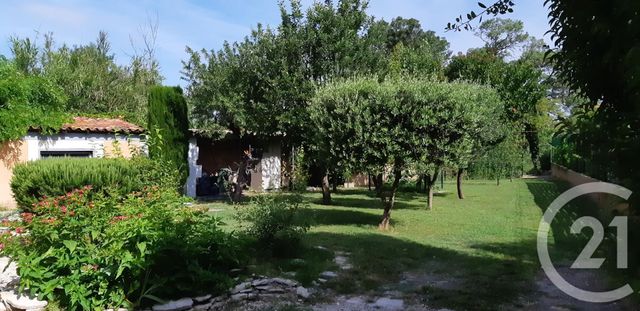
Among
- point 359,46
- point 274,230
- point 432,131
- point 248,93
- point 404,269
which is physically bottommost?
point 404,269

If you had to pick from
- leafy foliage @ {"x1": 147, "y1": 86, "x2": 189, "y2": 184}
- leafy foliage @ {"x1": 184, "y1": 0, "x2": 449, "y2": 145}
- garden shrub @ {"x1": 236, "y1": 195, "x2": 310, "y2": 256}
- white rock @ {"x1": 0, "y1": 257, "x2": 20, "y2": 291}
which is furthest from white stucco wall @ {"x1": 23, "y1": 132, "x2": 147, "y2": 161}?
white rock @ {"x1": 0, "y1": 257, "x2": 20, "y2": 291}

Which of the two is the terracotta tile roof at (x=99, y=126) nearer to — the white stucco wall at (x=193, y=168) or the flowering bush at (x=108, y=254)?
the white stucco wall at (x=193, y=168)

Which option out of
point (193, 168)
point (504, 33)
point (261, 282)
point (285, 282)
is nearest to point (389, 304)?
point (285, 282)

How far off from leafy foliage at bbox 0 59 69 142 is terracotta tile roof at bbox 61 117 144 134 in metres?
0.35

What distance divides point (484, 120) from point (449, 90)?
46.2 inches

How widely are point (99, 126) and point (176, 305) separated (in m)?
11.9

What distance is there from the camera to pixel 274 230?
7305 mm

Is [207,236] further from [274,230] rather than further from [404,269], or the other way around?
[404,269]

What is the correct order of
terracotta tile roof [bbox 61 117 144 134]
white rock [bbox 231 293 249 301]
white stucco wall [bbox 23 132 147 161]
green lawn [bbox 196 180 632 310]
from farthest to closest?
terracotta tile roof [bbox 61 117 144 134] → white stucco wall [bbox 23 132 147 161] → green lawn [bbox 196 180 632 310] → white rock [bbox 231 293 249 301]

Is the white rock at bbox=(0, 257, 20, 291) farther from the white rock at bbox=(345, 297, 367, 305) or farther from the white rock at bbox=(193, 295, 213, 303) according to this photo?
the white rock at bbox=(345, 297, 367, 305)

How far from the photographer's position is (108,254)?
16.2ft

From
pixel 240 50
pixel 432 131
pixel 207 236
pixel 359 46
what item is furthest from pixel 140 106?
pixel 207 236

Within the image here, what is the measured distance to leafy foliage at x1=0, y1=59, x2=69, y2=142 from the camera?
1324cm

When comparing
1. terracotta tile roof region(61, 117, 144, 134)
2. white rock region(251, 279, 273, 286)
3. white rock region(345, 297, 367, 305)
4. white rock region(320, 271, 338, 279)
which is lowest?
white rock region(345, 297, 367, 305)
